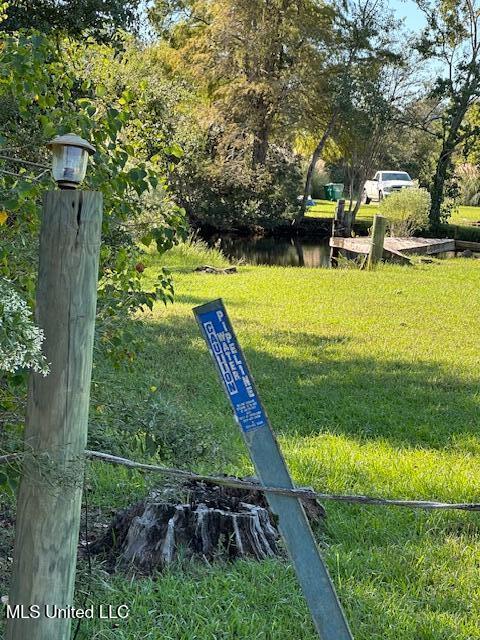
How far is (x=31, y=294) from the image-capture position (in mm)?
2875

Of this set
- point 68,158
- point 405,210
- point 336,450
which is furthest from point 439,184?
point 68,158

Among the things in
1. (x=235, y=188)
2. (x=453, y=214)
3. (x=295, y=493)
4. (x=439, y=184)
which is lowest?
(x=295, y=493)

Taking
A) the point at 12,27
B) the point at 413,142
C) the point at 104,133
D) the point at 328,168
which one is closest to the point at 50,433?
the point at 104,133

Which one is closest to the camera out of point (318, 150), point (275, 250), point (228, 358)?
point (228, 358)

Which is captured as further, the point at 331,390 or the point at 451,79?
the point at 451,79

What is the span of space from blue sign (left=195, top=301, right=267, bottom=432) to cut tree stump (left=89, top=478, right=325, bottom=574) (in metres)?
1.19

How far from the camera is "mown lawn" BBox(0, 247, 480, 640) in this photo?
2.87 m

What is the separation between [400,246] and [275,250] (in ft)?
20.2

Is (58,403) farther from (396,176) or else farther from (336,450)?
(396,176)

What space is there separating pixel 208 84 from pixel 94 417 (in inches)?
1186

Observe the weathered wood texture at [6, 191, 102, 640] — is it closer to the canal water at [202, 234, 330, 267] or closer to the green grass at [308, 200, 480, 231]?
the canal water at [202, 234, 330, 267]

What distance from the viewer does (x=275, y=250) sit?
25.5 meters

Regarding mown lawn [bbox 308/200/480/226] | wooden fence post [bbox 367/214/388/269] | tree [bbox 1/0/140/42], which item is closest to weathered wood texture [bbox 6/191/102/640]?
tree [bbox 1/0/140/42]

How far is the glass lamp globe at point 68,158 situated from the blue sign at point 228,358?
47 centimetres
